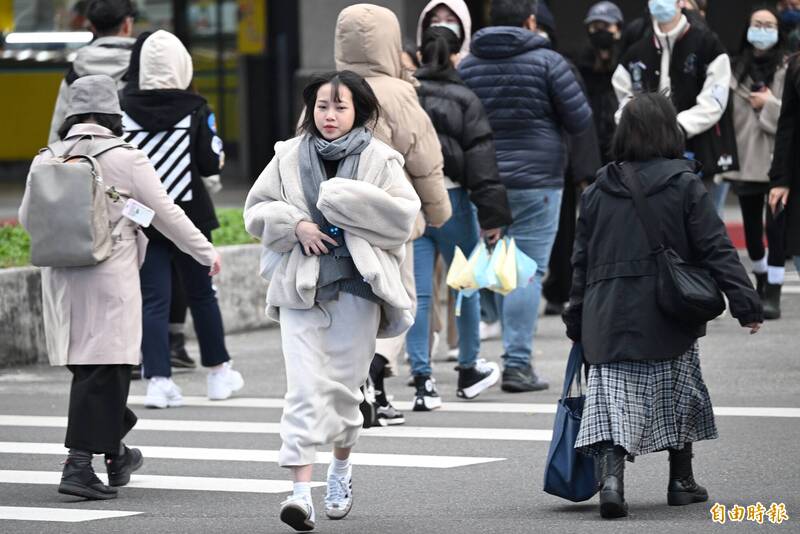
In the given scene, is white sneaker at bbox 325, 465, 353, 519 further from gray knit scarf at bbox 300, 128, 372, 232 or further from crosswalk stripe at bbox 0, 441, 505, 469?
crosswalk stripe at bbox 0, 441, 505, 469

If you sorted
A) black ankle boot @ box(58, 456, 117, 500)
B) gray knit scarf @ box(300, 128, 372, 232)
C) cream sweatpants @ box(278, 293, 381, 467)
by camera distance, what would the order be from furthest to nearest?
1. black ankle boot @ box(58, 456, 117, 500)
2. gray knit scarf @ box(300, 128, 372, 232)
3. cream sweatpants @ box(278, 293, 381, 467)

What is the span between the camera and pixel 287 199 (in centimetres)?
609

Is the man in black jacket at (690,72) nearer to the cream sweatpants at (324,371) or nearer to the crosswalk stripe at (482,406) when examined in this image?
the crosswalk stripe at (482,406)

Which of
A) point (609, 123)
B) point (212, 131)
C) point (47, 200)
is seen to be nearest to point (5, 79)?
point (609, 123)

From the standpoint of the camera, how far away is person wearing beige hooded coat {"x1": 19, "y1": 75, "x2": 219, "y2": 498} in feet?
22.5

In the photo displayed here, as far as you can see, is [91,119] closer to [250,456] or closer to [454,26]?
[250,456]

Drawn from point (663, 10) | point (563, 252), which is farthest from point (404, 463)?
point (563, 252)

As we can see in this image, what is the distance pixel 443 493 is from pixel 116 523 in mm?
1328

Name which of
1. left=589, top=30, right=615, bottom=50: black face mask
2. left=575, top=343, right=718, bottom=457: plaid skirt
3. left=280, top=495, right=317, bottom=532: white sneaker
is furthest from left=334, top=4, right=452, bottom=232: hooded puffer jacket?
left=589, top=30, right=615, bottom=50: black face mask

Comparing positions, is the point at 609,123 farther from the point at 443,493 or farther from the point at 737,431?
the point at 443,493

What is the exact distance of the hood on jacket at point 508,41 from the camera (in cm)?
923

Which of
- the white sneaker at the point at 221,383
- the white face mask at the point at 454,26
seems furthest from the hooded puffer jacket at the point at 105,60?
the white face mask at the point at 454,26

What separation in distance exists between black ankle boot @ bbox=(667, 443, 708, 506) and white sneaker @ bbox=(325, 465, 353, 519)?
1.22 m

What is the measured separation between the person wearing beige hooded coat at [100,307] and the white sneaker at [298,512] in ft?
4.22
